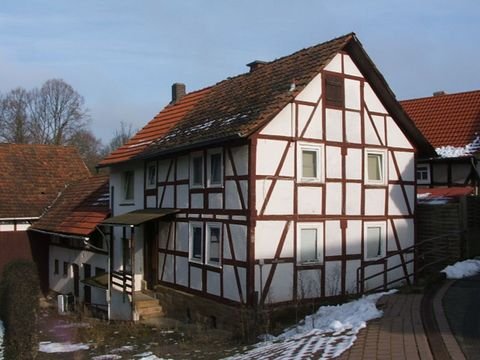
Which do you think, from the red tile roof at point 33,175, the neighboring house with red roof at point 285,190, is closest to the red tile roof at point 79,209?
the red tile roof at point 33,175

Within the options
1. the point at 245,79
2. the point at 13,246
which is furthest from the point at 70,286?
the point at 245,79

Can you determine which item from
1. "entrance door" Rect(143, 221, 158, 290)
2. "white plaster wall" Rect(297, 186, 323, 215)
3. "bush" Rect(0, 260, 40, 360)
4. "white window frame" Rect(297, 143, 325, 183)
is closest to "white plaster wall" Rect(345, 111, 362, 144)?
"white window frame" Rect(297, 143, 325, 183)

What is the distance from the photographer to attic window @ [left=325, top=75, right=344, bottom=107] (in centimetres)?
1553

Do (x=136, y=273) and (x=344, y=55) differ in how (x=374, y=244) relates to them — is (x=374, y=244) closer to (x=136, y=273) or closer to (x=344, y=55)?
(x=344, y=55)

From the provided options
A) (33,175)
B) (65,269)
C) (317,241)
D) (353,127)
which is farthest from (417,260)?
(33,175)

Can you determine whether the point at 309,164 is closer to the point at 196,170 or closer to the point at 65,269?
the point at 196,170

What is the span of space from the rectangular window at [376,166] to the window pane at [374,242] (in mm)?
1369

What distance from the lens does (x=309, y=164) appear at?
15.2m

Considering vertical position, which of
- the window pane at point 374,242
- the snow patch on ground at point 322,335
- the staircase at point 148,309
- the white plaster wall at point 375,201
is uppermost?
the white plaster wall at point 375,201

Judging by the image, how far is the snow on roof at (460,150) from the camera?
23078 millimetres

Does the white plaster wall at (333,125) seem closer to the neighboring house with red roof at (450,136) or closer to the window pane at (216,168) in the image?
the window pane at (216,168)

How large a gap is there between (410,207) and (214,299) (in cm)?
676

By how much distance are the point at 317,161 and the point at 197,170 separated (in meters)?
3.51

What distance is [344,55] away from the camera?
15914 mm
